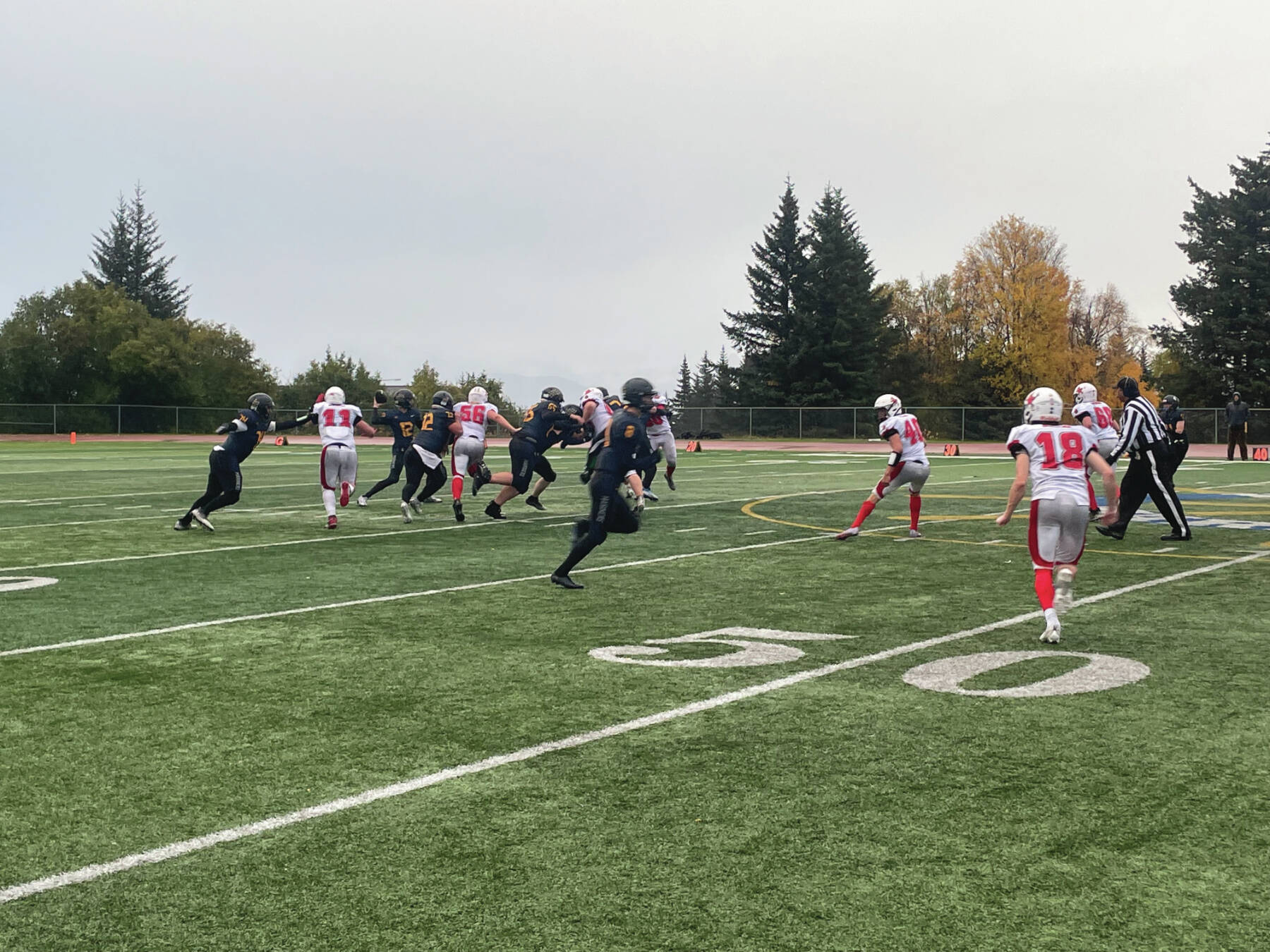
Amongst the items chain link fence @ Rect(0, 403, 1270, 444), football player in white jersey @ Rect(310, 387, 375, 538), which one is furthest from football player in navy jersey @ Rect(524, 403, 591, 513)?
chain link fence @ Rect(0, 403, 1270, 444)

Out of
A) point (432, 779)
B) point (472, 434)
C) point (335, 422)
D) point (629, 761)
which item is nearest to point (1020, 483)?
point (629, 761)

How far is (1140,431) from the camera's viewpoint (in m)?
15.1

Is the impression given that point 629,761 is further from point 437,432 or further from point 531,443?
point 437,432

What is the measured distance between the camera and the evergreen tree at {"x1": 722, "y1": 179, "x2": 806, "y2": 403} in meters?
73.1

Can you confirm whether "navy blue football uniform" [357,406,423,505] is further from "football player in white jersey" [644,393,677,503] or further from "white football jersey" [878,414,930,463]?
"white football jersey" [878,414,930,463]

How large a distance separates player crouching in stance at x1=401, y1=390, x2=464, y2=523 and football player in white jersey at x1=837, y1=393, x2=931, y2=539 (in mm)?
6273

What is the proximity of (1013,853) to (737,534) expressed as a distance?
11.6 m

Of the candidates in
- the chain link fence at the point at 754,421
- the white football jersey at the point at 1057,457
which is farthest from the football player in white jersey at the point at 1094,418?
the chain link fence at the point at 754,421

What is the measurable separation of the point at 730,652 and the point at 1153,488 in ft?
28.4

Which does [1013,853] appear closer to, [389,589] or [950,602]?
[950,602]

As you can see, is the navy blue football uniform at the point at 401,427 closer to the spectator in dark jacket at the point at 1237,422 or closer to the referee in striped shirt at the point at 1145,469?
the referee in striped shirt at the point at 1145,469

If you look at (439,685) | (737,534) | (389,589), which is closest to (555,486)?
(737,534)

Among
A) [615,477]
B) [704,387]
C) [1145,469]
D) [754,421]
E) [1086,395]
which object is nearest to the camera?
[615,477]

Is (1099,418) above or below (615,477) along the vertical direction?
above
